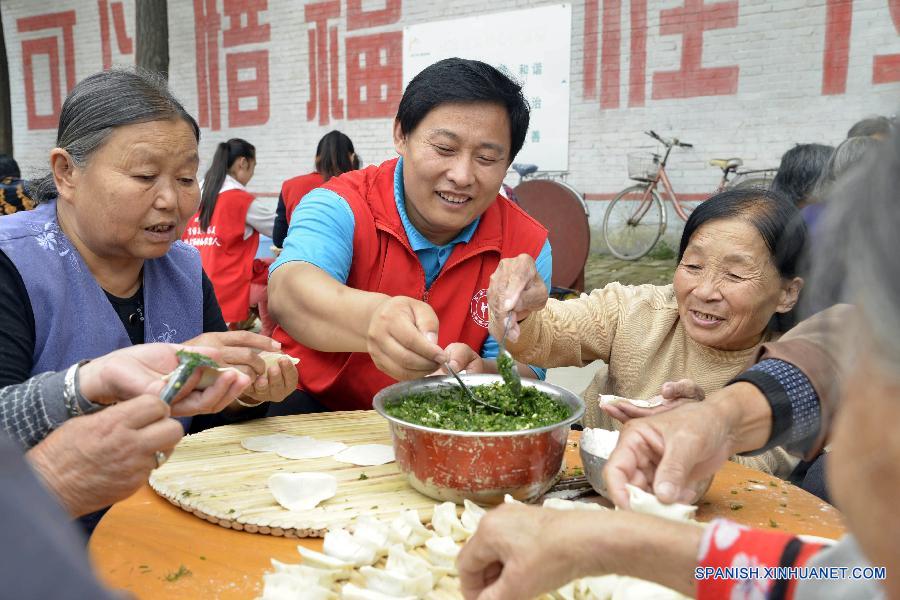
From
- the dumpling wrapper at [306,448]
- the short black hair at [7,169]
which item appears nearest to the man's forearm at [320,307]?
the dumpling wrapper at [306,448]

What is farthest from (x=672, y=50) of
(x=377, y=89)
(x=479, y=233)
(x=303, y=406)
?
(x=303, y=406)

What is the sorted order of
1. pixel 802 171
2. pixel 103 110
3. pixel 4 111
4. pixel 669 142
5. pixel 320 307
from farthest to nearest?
pixel 4 111
pixel 669 142
pixel 802 171
pixel 320 307
pixel 103 110

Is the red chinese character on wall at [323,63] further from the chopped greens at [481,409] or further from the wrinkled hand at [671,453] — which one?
the wrinkled hand at [671,453]

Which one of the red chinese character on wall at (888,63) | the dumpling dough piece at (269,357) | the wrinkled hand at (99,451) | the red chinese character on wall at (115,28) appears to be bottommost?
the dumpling dough piece at (269,357)

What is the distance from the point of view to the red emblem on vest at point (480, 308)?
271cm

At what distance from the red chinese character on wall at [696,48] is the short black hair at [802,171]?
15.0 feet

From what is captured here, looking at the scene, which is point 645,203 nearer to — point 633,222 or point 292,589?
point 633,222

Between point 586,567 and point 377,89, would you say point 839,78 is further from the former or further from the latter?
point 586,567

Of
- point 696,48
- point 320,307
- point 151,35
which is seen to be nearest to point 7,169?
point 151,35

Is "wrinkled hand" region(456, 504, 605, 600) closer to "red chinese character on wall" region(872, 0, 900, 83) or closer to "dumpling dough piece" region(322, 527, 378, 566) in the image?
"dumpling dough piece" region(322, 527, 378, 566)

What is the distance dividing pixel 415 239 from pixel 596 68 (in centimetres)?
724

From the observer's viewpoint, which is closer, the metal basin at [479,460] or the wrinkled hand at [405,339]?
the metal basin at [479,460]

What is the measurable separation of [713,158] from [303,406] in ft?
24.1

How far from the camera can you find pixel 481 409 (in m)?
1.82
